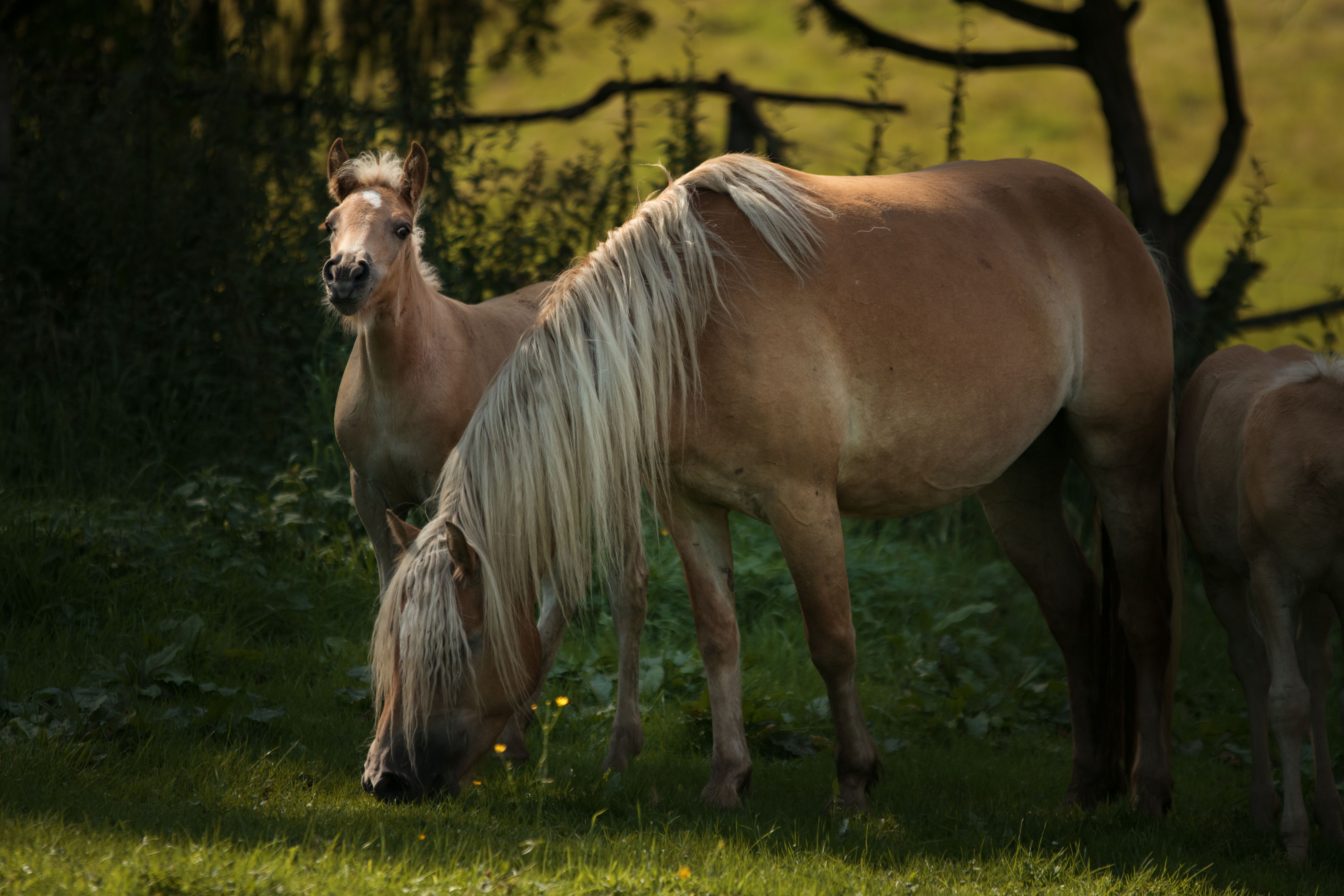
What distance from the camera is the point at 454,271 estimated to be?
7219 millimetres

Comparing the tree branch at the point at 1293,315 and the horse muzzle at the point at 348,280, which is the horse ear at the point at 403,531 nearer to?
the horse muzzle at the point at 348,280

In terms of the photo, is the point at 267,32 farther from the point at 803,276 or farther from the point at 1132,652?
the point at 1132,652

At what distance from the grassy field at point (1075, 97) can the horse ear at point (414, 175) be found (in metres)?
7.64

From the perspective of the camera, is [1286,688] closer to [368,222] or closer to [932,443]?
[932,443]

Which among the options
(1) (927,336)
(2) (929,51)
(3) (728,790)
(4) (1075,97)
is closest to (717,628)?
(3) (728,790)

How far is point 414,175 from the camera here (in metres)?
4.68

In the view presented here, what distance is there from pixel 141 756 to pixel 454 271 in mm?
4094

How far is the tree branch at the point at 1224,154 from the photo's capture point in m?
8.23

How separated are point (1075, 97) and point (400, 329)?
15246mm

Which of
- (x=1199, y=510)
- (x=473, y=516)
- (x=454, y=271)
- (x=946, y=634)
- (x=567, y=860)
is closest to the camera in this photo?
(x=567, y=860)

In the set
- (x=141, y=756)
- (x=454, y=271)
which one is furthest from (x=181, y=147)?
(x=141, y=756)

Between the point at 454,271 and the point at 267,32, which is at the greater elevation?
the point at 267,32

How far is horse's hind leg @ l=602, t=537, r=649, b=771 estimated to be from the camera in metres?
4.41

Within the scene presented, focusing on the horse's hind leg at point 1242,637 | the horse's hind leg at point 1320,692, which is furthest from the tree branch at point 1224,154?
the horse's hind leg at point 1320,692
